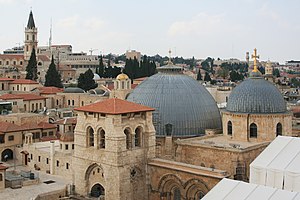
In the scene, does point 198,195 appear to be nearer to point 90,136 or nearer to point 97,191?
point 97,191

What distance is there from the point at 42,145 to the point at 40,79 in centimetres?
4797

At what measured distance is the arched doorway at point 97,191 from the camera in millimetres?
24616

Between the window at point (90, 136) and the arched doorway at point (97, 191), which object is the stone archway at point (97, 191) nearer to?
the arched doorway at point (97, 191)

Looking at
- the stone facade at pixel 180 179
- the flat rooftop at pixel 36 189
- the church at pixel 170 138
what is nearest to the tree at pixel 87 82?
the church at pixel 170 138

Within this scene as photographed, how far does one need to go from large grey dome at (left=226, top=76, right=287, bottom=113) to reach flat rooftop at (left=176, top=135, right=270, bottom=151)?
1766mm

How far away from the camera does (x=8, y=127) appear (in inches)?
1490

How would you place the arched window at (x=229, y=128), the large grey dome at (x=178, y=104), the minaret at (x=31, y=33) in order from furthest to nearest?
the minaret at (x=31, y=33), the large grey dome at (x=178, y=104), the arched window at (x=229, y=128)

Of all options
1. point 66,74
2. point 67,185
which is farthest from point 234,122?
point 66,74

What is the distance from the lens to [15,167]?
1341 inches

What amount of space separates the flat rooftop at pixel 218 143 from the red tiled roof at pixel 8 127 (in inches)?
663

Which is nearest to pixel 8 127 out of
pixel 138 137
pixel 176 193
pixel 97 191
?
pixel 97 191

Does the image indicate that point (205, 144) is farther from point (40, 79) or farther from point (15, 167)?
point (40, 79)

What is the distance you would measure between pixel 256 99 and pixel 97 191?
10026 millimetres

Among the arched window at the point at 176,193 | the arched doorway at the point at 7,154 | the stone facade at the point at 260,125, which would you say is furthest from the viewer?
the arched doorway at the point at 7,154
